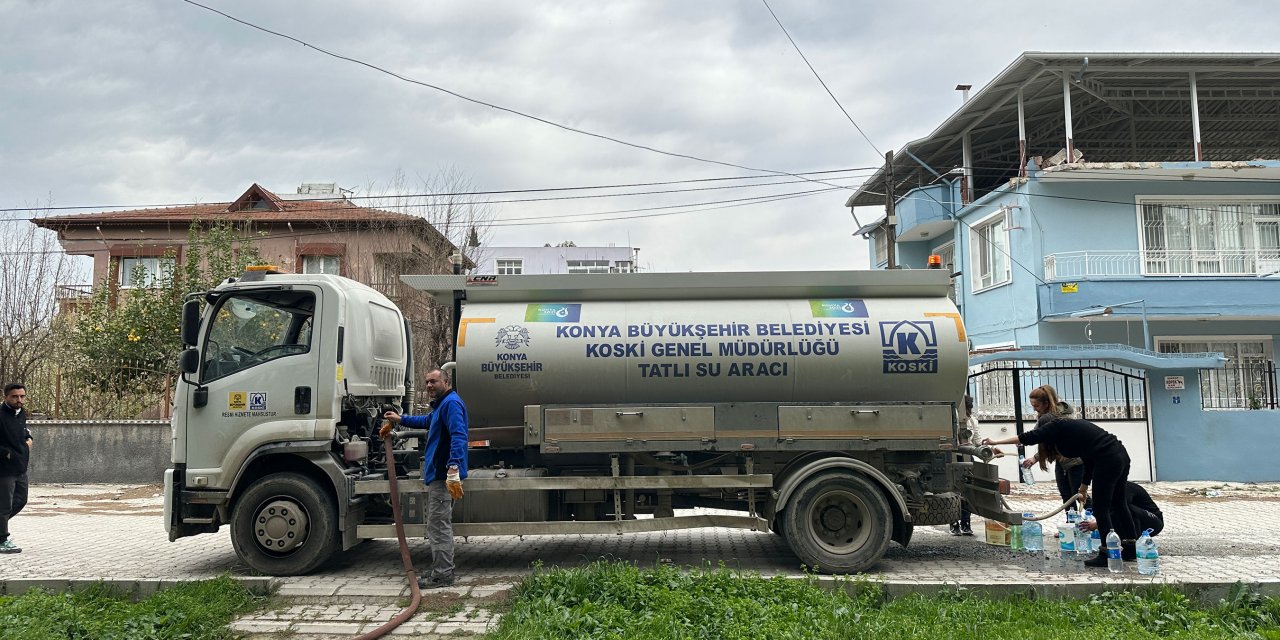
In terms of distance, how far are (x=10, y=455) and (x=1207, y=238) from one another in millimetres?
23194

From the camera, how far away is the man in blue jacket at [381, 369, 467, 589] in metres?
6.86

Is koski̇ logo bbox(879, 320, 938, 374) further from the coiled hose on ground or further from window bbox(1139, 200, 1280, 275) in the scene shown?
window bbox(1139, 200, 1280, 275)

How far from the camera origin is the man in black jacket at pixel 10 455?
28.3 feet

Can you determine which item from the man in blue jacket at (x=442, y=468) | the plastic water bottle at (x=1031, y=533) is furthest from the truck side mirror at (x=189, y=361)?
the plastic water bottle at (x=1031, y=533)

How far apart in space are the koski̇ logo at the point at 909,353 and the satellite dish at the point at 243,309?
5977mm

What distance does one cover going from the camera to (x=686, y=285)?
7.65 m

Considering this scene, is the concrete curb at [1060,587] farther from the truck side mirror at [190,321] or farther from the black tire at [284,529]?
the truck side mirror at [190,321]

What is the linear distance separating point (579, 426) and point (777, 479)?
1.96 metres

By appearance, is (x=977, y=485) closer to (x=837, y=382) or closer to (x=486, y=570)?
(x=837, y=382)

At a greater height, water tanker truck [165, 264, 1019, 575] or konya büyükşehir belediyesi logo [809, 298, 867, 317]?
konya büyükşehir belediyesi logo [809, 298, 867, 317]

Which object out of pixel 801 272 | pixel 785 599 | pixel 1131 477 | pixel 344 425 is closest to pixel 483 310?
pixel 344 425

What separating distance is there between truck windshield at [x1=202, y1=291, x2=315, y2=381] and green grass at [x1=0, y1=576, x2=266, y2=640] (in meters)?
1.97

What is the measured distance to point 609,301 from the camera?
767cm

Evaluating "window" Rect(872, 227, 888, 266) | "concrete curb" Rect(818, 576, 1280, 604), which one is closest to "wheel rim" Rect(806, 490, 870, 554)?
"concrete curb" Rect(818, 576, 1280, 604)
